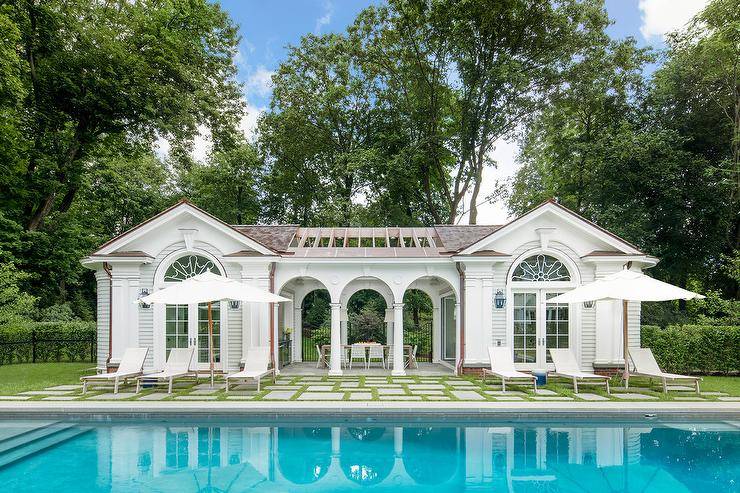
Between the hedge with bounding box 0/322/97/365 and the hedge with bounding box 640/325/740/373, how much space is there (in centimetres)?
1922

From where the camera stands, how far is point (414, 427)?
28.9ft

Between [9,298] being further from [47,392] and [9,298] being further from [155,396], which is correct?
[155,396]

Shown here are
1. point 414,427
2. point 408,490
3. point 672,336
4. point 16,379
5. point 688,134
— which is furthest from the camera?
point 688,134

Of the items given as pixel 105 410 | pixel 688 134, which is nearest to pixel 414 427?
pixel 105 410

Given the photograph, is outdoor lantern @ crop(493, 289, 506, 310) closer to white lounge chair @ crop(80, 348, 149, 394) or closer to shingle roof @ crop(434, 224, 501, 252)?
shingle roof @ crop(434, 224, 501, 252)

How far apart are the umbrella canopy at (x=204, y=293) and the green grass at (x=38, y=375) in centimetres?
376

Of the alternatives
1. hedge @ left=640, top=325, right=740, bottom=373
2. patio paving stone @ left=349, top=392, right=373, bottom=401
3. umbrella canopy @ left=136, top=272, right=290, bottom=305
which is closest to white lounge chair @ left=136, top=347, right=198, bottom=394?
umbrella canopy @ left=136, top=272, right=290, bottom=305

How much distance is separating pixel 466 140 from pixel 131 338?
18.3 metres

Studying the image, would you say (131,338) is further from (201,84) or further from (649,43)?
(649,43)

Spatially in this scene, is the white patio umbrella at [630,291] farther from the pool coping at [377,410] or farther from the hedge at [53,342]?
the hedge at [53,342]

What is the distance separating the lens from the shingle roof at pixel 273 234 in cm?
1489

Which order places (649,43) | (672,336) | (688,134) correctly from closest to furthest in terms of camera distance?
(672,336) < (688,134) < (649,43)

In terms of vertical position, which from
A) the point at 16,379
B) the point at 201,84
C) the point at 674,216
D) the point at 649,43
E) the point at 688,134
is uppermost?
the point at 649,43

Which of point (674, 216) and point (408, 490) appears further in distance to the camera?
point (674, 216)
